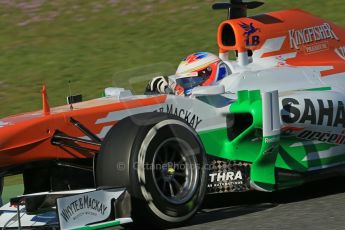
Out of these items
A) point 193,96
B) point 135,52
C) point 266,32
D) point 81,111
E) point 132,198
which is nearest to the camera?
point 132,198

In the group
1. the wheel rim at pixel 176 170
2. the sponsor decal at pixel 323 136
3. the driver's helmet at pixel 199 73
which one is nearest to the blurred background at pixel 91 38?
the driver's helmet at pixel 199 73

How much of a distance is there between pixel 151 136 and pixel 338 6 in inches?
432

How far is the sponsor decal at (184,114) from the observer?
6.91 m

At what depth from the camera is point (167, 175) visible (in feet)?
20.7

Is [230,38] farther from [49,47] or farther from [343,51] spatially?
[49,47]

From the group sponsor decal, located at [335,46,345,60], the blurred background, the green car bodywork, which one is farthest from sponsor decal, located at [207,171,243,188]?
the blurred background

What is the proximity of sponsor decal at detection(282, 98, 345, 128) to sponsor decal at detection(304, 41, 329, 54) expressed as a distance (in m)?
0.78

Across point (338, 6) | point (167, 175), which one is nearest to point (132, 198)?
point (167, 175)

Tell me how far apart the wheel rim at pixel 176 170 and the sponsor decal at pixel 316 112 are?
117cm

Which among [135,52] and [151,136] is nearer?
[151,136]

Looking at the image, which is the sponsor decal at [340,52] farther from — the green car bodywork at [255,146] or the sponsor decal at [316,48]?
the green car bodywork at [255,146]

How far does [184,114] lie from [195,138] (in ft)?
1.78

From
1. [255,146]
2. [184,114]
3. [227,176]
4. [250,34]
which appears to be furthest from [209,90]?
[250,34]

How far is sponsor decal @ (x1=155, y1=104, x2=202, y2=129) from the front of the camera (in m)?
6.91
